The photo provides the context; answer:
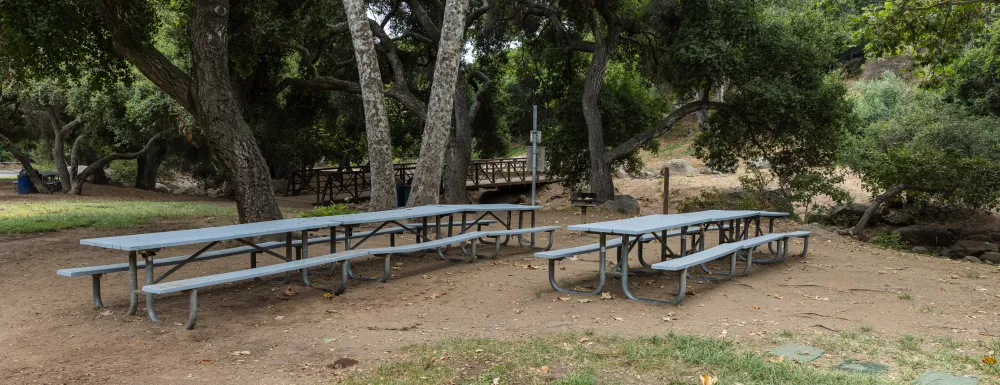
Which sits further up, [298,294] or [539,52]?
[539,52]

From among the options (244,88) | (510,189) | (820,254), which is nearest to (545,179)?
(510,189)

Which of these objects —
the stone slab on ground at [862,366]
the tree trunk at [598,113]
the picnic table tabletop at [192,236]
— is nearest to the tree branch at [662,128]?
the tree trunk at [598,113]

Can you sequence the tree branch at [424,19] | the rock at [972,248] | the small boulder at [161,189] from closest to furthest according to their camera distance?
the rock at [972,248] → the tree branch at [424,19] → the small boulder at [161,189]

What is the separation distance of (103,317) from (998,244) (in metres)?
16.2

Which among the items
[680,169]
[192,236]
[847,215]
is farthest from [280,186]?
[192,236]

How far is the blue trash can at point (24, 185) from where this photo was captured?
20.3 metres

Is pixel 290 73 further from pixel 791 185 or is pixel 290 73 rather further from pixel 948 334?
pixel 948 334

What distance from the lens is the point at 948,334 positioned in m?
5.15

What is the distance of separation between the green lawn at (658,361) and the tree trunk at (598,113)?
1262cm

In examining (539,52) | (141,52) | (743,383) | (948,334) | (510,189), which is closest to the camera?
(743,383)

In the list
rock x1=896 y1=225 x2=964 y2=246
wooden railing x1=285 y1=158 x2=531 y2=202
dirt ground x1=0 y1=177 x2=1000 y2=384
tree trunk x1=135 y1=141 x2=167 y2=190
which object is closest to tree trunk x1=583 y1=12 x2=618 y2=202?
wooden railing x1=285 y1=158 x2=531 y2=202

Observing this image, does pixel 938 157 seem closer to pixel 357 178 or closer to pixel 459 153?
pixel 459 153

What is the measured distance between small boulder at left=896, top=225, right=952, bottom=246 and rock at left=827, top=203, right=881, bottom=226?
5.67 ft

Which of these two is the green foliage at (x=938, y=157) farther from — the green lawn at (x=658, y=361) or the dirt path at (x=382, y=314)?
the green lawn at (x=658, y=361)
